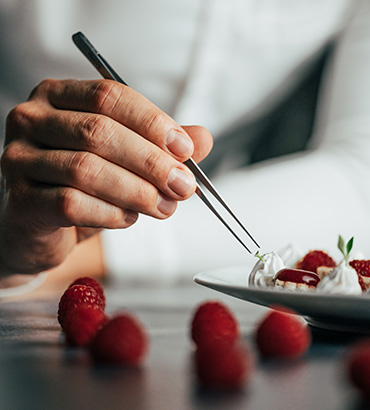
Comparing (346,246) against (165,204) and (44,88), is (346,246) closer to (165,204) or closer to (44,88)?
(165,204)

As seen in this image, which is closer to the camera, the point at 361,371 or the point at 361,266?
the point at 361,371

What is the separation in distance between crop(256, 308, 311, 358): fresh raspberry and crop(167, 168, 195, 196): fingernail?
0.74 ft

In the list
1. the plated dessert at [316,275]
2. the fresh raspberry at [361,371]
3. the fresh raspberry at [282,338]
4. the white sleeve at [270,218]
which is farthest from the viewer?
the white sleeve at [270,218]

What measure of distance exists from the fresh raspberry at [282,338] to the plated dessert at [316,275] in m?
0.10

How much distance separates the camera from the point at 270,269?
2.20ft

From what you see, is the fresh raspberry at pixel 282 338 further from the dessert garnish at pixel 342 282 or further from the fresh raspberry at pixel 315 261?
the fresh raspberry at pixel 315 261

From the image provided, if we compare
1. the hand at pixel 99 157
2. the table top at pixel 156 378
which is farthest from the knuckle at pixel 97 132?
the table top at pixel 156 378

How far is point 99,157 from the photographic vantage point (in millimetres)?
680

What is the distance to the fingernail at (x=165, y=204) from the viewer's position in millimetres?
688

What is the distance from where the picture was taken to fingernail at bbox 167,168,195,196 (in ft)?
2.17

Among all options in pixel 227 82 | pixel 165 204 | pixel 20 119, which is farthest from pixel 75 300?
pixel 227 82

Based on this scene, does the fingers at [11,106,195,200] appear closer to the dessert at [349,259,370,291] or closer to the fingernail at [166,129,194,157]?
the fingernail at [166,129,194,157]

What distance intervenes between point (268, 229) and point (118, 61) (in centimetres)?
60

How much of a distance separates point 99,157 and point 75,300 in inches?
7.2
